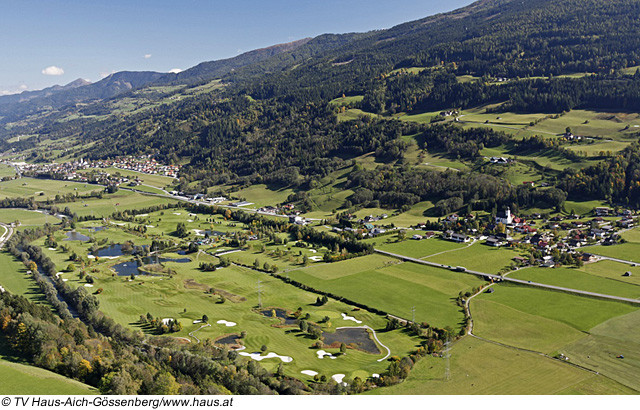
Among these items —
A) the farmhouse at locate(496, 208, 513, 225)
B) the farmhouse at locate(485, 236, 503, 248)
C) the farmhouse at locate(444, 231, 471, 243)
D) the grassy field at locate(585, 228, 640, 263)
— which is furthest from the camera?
the farmhouse at locate(496, 208, 513, 225)

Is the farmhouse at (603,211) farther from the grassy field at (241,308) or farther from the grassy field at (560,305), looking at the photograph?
the grassy field at (241,308)

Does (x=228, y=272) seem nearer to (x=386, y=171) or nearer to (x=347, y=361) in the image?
(x=347, y=361)

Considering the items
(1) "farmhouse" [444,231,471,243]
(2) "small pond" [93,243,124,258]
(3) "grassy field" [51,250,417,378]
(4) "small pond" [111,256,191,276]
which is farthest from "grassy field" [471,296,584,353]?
(2) "small pond" [93,243,124,258]

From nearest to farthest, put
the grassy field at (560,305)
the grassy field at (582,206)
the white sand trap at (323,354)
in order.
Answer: the white sand trap at (323,354)
the grassy field at (560,305)
the grassy field at (582,206)

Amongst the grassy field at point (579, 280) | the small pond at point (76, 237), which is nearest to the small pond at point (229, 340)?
the grassy field at point (579, 280)

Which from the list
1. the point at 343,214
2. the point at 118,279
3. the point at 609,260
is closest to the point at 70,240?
the point at 118,279

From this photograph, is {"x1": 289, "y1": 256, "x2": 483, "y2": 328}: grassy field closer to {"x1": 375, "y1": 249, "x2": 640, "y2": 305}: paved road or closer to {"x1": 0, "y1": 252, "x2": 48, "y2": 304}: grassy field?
{"x1": 375, "y1": 249, "x2": 640, "y2": 305}: paved road

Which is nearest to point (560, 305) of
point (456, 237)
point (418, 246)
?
point (418, 246)
